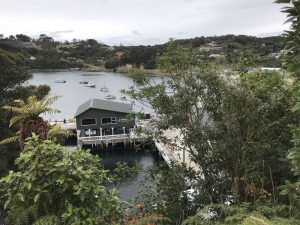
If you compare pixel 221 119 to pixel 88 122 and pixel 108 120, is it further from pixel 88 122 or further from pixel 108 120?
pixel 88 122

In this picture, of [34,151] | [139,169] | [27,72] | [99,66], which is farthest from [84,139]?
[99,66]

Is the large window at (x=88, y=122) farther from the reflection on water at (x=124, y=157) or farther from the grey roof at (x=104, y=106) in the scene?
the reflection on water at (x=124, y=157)

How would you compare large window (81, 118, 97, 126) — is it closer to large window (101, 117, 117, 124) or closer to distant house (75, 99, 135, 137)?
distant house (75, 99, 135, 137)

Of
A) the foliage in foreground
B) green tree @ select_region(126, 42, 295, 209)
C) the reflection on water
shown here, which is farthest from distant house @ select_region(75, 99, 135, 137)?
the foliage in foreground

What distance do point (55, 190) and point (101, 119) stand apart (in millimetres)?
39281

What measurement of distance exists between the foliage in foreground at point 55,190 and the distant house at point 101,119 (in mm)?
37153

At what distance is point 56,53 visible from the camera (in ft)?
543

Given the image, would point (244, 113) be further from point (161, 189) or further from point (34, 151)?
point (34, 151)

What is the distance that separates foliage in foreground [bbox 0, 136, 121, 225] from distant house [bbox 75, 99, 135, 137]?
37153 millimetres

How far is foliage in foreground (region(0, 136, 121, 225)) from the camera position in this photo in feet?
15.8

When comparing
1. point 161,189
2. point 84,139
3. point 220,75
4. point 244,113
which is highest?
point 220,75

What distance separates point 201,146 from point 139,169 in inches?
81.9

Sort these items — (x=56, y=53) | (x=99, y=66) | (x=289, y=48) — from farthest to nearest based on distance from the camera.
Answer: (x=56, y=53) < (x=99, y=66) < (x=289, y=48)

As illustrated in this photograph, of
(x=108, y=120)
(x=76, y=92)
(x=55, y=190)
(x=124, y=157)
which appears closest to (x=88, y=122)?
(x=108, y=120)
